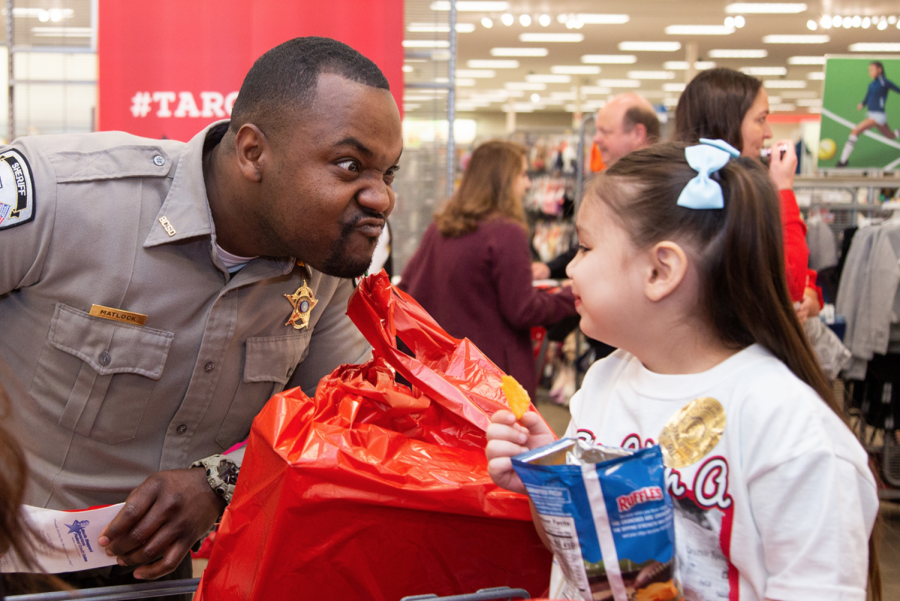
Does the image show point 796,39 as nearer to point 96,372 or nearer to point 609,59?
point 609,59

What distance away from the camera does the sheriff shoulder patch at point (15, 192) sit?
1234 mm

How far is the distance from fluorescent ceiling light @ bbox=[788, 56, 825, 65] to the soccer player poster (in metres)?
10.6

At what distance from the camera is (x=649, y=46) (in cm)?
1362

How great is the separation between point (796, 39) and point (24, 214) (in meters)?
13.9

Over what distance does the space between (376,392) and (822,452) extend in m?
0.64

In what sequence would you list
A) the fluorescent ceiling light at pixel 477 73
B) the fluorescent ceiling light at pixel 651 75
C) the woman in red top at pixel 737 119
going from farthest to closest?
the fluorescent ceiling light at pixel 651 75
the fluorescent ceiling light at pixel 477 73
the woman in red top at pixel 737 119

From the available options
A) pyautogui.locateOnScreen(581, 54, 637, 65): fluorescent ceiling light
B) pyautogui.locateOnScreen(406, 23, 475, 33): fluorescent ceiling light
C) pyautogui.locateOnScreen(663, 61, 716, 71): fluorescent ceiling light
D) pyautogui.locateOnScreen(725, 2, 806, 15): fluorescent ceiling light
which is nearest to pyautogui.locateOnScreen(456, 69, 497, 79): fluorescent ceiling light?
pyautogui.locateOnScreen(581, 54, 637, 65): fluorescent ceiling light

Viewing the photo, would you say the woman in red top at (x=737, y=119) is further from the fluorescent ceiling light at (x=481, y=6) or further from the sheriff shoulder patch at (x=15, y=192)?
the fluorescent ceiling light at (x=481, y=6)

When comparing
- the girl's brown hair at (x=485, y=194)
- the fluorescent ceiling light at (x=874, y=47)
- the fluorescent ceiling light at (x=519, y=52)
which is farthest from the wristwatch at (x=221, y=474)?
the fluorescent ceiling light at (x=874, y=47)

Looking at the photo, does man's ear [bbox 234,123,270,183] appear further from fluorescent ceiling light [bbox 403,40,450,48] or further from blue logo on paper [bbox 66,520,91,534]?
fluorescent ceiling light [bbox 403,40,450,48]

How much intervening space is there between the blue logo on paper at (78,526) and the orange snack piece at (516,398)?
0.71 meters

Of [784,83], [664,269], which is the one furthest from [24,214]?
[784,83]

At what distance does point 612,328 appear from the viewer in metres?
1.10

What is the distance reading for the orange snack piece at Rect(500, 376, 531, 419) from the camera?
104 cm
